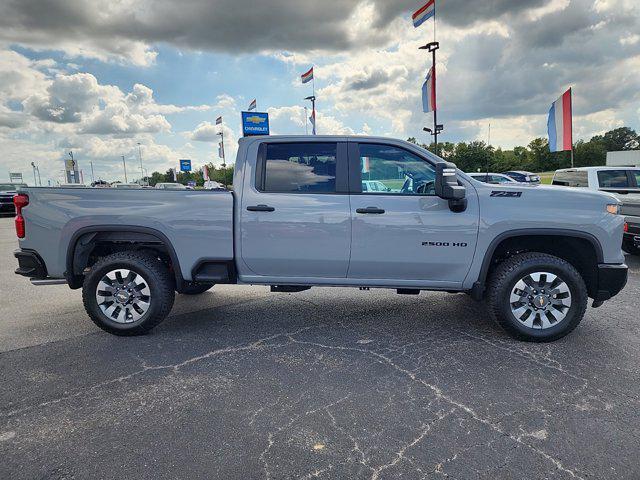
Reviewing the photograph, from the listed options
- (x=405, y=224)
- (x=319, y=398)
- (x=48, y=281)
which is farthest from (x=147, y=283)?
(x=405, y=224)

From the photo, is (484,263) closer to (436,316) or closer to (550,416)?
(436,316)

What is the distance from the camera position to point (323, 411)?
289 centimetres

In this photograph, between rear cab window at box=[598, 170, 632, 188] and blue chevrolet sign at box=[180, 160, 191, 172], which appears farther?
blue chevrolet sign at box=[180, 160, 191, 172]

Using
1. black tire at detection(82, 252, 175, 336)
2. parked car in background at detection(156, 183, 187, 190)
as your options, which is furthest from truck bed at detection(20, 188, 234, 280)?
black tire at detection(82, 252, 175, 336)

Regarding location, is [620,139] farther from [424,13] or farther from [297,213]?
[297,213]

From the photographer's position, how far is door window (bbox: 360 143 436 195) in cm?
410

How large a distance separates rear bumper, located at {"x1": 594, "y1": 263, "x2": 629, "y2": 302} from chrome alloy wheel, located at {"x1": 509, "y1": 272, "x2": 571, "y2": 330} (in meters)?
0.34

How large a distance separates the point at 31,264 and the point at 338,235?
3152 millimetres

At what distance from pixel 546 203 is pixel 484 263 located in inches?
31.5

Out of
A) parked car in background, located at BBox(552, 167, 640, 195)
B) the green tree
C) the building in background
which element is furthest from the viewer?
the green tree

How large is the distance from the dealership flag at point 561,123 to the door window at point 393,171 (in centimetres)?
1738

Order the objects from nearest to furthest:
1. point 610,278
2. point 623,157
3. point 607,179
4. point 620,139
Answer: point 610,278, point 607,179, point 623,157, point 620,139

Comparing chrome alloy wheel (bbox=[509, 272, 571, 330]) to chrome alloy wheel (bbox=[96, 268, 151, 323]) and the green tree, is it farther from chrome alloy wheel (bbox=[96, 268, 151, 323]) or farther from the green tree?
the green tree

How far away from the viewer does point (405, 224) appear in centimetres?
399
